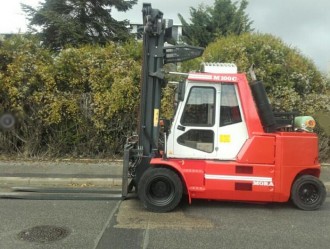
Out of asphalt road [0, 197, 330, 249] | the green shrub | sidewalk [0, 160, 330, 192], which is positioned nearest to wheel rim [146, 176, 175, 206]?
asphalt road [0, 197, 330, 249]

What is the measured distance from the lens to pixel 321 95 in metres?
12.9

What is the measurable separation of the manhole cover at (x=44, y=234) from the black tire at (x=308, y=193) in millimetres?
3717

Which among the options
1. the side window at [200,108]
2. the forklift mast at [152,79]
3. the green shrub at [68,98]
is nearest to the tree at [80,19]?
the green shrub at [68,98]

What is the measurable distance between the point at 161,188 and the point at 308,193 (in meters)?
2.43

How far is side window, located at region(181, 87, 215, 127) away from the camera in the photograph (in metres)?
7.87

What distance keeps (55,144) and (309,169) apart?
6.81 meters

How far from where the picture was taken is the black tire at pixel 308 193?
7848mm

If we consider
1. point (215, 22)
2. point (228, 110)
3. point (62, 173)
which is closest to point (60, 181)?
point (62, 173)

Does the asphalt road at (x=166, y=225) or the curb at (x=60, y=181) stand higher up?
the curb at (x=60, y=181)

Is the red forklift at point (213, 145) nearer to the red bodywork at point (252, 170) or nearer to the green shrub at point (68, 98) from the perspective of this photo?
the red bodywork at point (252, 170)

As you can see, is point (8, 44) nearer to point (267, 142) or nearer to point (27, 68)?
point (27, 68)

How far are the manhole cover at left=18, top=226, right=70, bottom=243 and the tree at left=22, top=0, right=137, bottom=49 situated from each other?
21750mm

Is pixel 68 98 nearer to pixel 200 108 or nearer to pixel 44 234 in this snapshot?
pixel 200 108

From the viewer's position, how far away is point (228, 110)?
25.8ft
